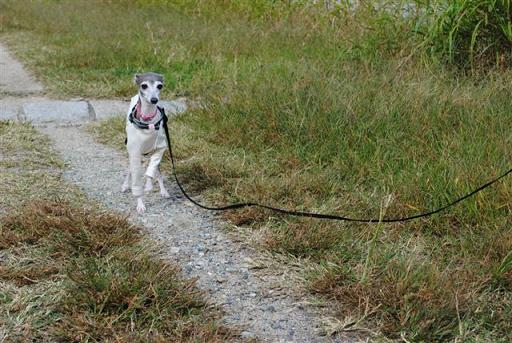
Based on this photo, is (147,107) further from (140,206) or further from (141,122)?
(140,206)

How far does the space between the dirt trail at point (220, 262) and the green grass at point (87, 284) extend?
0.12 m

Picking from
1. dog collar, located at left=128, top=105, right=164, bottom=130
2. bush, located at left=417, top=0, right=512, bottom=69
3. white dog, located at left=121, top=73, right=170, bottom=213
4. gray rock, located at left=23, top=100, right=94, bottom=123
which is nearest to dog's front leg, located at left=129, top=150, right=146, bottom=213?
white dog, located at left=121, top=73, right=170, bottom=213

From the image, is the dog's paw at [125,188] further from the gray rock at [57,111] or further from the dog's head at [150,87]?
the gray rock at [57,111]

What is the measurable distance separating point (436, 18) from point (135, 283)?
12.6ft

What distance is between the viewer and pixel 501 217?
123 inches

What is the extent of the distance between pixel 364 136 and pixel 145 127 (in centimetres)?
152

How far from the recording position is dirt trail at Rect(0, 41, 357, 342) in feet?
8.40

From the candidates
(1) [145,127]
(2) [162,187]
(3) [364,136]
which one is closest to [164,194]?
(2) [162,187]

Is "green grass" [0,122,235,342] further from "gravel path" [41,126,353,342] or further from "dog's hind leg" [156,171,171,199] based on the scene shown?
"dog's hind leg" [156,171,171,199]

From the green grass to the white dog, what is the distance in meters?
0.31

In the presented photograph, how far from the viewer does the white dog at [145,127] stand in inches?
127

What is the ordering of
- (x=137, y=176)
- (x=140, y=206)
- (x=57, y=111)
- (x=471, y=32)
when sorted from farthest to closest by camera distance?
(x=57, y=111) → (x=471, y=32) → (x=140, y=206) → (x=137, y=176)

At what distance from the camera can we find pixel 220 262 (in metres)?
3.02

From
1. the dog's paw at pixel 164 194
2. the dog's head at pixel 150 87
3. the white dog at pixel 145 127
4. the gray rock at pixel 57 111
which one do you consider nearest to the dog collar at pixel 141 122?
the white dog at pixel 145 127
